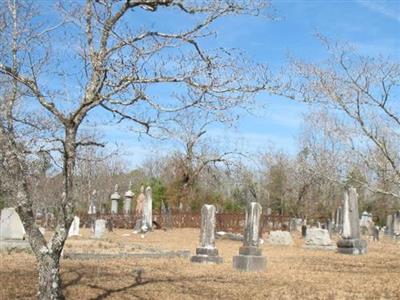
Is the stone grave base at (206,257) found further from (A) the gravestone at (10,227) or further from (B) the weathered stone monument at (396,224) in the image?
(B) the weathered stone monument at (396,224)

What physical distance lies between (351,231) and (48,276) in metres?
15.5

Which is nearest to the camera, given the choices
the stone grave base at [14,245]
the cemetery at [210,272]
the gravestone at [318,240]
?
the cemetery at [210,272]

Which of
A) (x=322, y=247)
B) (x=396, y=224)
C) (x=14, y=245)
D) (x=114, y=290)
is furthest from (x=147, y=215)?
(x=114, y=290)

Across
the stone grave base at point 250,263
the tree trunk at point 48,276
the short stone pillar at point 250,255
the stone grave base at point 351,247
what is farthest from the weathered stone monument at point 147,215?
the tree trunk at point 48,276

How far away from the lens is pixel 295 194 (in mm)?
50094

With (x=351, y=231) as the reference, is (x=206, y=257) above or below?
below

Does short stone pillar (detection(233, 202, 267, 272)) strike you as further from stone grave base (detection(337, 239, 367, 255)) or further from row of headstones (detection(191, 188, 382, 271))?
stone grave base (detection(337, 239, 367, 255))

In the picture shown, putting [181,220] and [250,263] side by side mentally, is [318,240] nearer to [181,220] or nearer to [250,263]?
[250,263]

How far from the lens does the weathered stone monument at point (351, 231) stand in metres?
20.3

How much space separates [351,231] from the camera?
20812mm

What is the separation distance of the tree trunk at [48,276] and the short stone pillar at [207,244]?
7989 mm

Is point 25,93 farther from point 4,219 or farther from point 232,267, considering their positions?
point 4,219

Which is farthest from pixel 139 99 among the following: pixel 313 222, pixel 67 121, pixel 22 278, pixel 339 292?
pixel 313 222

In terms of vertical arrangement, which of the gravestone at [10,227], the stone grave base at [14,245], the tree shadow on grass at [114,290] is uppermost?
the gravestone at [10,227]
